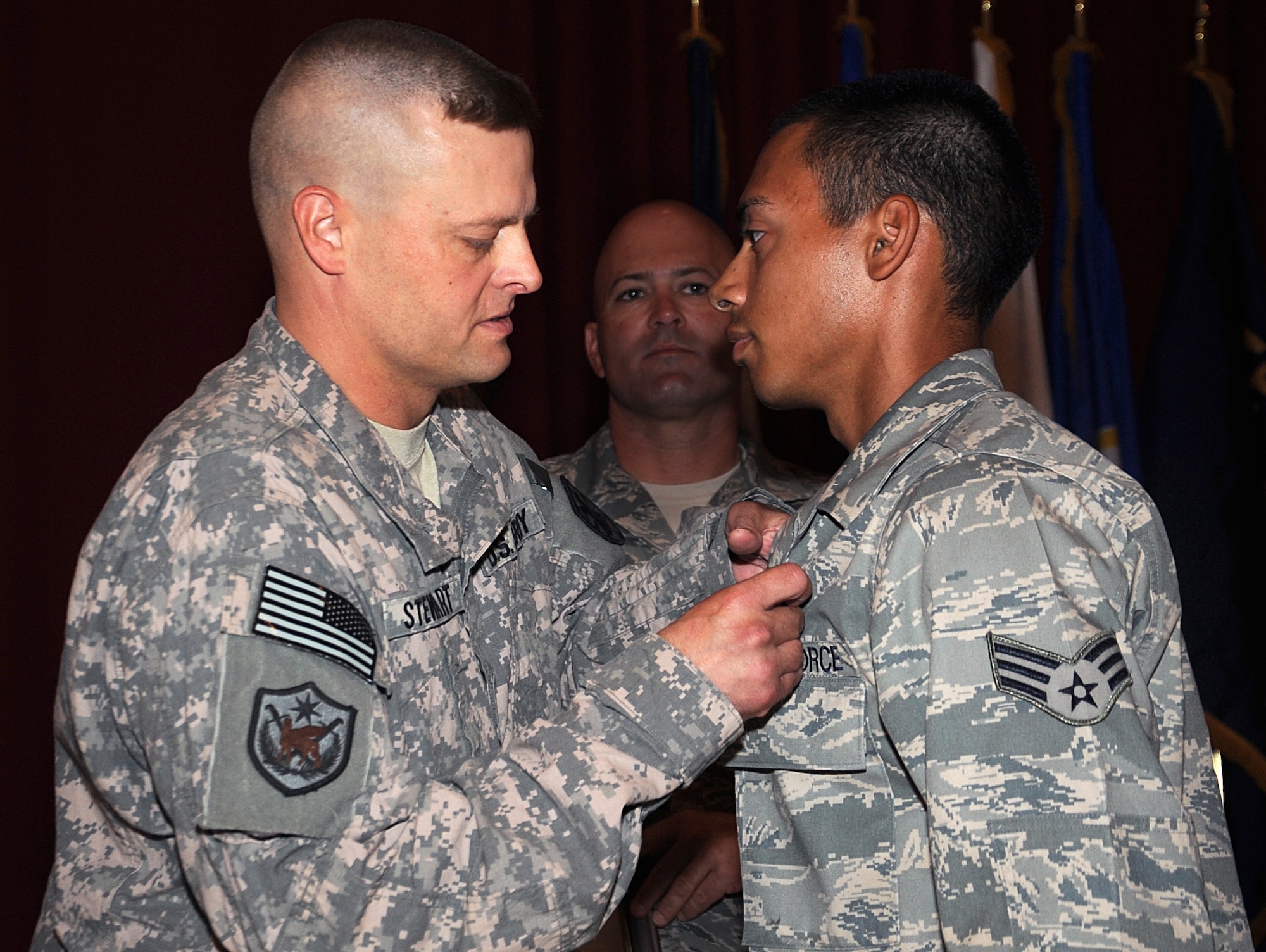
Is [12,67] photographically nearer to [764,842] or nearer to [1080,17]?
[764,842]

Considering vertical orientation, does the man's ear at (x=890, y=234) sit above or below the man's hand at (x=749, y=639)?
above

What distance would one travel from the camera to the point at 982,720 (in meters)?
1.07

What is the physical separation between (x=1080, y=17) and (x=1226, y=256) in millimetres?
782

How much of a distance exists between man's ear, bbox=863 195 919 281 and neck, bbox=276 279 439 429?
2.15 ft

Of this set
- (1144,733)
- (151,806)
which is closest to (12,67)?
(151,806)

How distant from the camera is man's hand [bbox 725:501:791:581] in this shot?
5.34ft

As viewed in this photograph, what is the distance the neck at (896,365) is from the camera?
153 cm

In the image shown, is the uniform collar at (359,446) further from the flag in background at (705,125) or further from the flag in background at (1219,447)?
the flag in background at (1219,447)

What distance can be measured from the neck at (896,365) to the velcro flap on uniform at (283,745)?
81cm

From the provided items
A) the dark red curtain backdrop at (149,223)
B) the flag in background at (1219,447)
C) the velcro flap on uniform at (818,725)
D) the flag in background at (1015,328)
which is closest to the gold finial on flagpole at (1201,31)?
the flag in background at (1219,447)

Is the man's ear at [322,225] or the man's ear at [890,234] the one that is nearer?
the man's ear at [322,225]

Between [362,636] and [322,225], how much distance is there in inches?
21.0

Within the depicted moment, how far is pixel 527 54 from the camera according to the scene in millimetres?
2865

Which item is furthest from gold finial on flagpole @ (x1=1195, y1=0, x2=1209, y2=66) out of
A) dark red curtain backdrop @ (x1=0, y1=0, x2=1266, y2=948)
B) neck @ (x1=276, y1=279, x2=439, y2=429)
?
neck @ (x1=276, y1=279, x2=439, y2=429)
